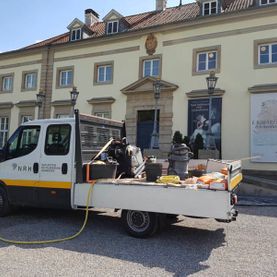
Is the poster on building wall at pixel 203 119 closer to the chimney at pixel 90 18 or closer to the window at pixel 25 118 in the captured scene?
the window at pixel 25 118

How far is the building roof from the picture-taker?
18703mm

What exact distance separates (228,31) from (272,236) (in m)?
13.5

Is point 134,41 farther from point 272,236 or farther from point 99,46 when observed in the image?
point 272,236

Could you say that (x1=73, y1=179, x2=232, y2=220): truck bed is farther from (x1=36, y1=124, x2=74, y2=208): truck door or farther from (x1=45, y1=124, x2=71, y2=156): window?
(x1=45, y1=124, x2=71, y2=156): window

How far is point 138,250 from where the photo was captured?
5.37 metres

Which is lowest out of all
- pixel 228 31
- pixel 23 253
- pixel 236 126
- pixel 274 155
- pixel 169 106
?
pixel 23 253

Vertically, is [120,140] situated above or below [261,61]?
below

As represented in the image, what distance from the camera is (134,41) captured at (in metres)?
20.2

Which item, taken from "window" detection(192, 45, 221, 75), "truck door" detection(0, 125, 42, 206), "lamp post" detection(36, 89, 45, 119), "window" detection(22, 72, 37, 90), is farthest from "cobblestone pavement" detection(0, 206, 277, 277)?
"window" detection(22, 72, 37, 90)

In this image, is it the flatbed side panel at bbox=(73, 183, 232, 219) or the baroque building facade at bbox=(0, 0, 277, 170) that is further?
the baroque building facade at bbox=(0, 0, 277, 170)

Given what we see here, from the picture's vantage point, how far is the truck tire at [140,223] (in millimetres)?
5988

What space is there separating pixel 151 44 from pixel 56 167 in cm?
1432

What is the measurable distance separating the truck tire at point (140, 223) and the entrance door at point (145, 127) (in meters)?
13.2

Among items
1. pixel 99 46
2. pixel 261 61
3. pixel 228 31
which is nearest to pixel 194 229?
pixel 261 61
